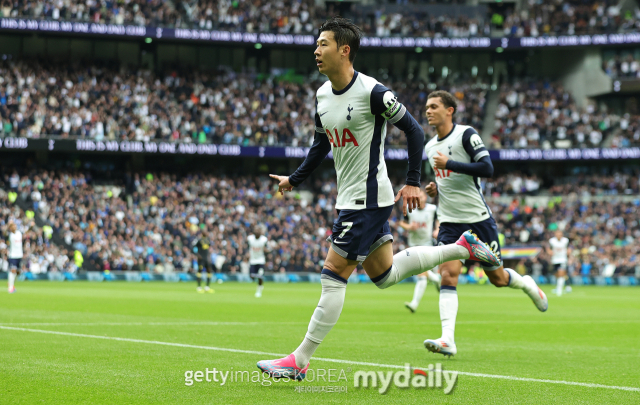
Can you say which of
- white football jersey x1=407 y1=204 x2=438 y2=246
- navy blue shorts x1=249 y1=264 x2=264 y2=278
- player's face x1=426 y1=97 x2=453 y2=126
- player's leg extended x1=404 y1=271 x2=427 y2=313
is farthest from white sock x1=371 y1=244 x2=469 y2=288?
navy blue shorts x1=249 y1=264 x2=264 y2=278

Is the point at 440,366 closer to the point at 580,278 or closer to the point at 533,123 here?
the point at 580,278

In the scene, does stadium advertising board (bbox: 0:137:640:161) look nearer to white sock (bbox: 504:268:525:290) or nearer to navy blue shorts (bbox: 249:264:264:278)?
navy blue shorts (bbox: 249:264:264:278)

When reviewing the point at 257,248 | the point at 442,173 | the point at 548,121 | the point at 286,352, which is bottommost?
the point at 257,248

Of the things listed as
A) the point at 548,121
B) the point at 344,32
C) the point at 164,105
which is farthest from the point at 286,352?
the point at 548,121

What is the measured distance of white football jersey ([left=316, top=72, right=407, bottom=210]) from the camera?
19.8ft

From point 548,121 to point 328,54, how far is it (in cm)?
4287

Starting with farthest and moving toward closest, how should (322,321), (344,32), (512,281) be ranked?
1. (512,281)
2. (344,32)
3. (322,321)

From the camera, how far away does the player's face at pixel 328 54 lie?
19.7 ft

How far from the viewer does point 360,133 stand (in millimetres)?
6109

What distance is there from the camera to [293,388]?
5844 mm

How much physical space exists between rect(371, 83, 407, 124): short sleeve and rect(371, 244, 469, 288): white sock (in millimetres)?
1243

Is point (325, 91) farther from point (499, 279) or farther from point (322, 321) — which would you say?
point (499, 279)

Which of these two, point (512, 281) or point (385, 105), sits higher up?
point (385, 105)

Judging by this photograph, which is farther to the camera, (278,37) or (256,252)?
(278,37)
